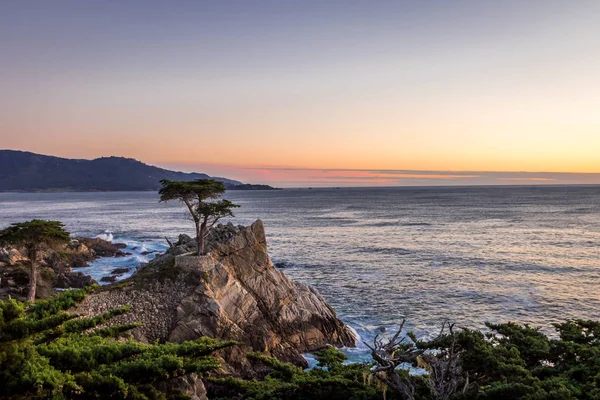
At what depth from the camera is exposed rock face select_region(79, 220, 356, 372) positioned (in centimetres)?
2261

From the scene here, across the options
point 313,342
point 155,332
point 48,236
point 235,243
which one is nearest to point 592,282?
point 313,342

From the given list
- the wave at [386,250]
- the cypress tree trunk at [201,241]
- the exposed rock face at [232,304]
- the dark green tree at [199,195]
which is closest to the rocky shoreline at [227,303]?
the exposed rock face at [232,304]

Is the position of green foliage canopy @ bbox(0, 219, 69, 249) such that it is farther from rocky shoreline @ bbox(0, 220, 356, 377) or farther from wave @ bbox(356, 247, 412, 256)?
wave @ bbox(356, 247, 412, 256)

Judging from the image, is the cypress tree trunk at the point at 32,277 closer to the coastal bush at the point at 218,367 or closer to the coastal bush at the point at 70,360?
the coastal bush at the point at 218,367

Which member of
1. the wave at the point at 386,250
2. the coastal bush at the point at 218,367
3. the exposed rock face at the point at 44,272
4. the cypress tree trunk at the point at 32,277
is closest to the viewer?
the coastal bush at the point at 218,367

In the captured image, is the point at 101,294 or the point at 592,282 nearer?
the point at 101,294

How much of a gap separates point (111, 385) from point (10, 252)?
37220 millimetres

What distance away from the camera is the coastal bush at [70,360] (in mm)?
8852

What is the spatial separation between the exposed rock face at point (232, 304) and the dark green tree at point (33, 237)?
499cm

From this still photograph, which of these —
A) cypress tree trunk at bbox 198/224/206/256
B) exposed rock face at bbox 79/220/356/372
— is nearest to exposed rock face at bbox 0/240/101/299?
exposed rock face at bbox 79/220/356/372

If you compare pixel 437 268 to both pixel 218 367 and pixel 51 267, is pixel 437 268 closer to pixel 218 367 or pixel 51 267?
pixel 218 367

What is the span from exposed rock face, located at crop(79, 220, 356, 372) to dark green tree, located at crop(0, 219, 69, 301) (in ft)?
16.4

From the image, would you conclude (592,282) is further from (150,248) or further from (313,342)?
(150,248)

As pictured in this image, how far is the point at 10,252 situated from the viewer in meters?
39.2
